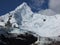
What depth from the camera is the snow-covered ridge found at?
2481cm

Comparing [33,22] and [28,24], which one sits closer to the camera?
[28,24]

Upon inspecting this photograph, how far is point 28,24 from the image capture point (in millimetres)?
25828

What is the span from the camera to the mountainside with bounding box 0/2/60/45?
24.0 m

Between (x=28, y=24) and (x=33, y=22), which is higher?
(x=33, y=22)

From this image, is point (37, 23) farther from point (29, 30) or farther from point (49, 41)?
point (49, 41)

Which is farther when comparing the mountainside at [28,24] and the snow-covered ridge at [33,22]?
the snow-covered ridge at [33,22]

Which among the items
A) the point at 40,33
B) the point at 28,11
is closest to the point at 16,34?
the point at 40,33

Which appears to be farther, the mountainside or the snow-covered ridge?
the snow-covered ridge

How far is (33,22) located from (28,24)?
25.8 inches

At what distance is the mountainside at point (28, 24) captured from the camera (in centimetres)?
2395

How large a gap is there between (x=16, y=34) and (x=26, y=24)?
2805 millimetres

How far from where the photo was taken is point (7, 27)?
79.6 ft

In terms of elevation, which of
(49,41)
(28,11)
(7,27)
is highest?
(28,11)

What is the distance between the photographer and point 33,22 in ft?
85.5
